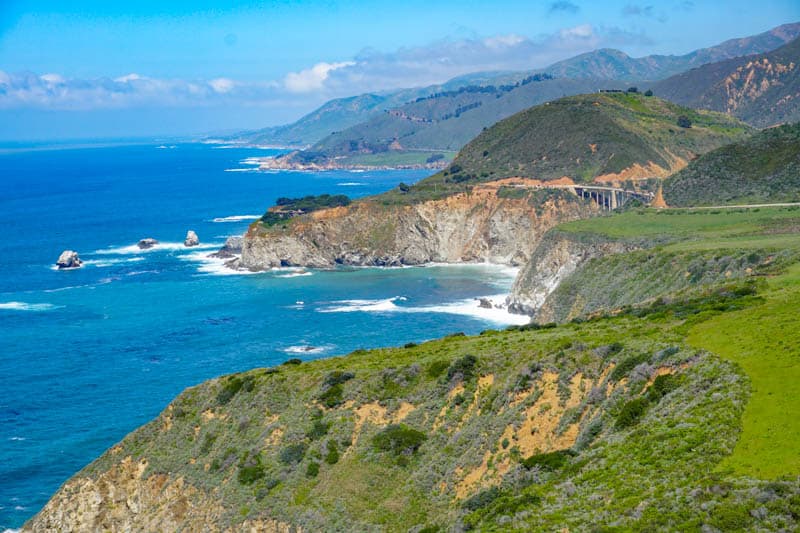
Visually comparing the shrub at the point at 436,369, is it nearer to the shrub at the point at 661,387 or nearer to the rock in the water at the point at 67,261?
the shrub at the point at 661,387

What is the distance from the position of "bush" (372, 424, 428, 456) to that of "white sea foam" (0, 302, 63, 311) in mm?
91638

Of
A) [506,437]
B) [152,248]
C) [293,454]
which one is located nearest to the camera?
[506,437]

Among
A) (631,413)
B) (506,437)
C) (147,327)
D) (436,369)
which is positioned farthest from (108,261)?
(631,413)

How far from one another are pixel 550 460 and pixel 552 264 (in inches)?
3446

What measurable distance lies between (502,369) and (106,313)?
87.0m

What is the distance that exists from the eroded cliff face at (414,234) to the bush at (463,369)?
107 m

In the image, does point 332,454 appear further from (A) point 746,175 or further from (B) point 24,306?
(A) point 746,175

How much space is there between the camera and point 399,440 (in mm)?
45281

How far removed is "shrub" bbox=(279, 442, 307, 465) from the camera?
47219mm

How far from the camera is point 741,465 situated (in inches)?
1045

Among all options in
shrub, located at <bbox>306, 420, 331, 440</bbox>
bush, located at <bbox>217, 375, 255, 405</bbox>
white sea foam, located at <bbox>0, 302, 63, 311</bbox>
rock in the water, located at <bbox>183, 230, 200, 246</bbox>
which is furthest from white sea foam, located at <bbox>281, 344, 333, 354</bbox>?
rock in the water, located at <bbox>183, 230, 200, 246</bbox>

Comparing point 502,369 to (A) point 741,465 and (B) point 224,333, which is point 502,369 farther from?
(B) point 224,333

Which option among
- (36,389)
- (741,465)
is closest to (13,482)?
(36,389)

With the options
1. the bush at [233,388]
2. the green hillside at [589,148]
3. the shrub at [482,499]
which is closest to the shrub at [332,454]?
the bush at [233,388]
